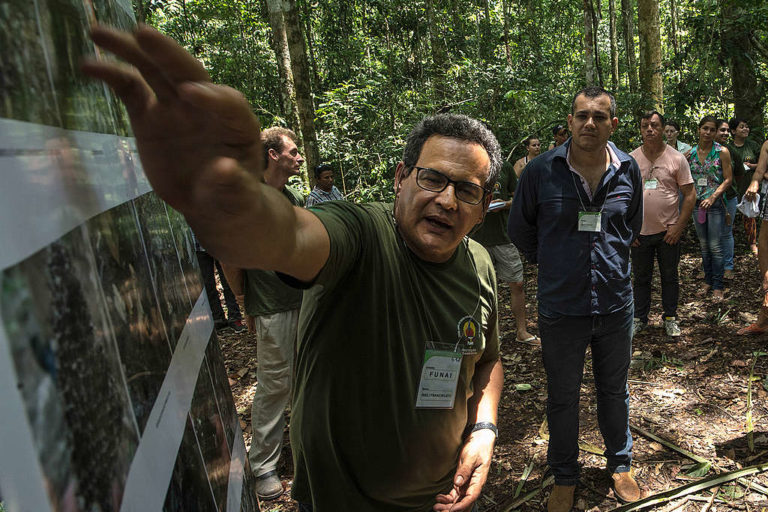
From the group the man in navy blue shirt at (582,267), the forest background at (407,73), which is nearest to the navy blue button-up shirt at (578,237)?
the man in navy blue shirt at (582,267)

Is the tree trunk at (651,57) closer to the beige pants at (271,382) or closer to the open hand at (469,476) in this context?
the beige pants at (271,382)

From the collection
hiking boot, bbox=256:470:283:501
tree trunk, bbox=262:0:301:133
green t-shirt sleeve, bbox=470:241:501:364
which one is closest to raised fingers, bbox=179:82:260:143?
green t-shirt sleeve, bbox=470:241:501:364

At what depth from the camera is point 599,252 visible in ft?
9.46

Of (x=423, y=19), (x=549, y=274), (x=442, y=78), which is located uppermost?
(x=423, y=19)

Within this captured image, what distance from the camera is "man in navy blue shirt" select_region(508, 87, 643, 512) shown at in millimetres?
2877

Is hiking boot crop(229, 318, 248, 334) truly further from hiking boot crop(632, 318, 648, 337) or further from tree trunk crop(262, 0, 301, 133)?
hiking boot crop(632, 318, 648, 337)

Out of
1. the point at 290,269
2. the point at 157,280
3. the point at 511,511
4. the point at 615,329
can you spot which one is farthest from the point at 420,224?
the point at 511,511

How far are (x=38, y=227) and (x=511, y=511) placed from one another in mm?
3298

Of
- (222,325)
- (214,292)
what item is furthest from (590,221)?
(222,325)

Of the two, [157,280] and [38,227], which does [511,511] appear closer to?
[157,280]

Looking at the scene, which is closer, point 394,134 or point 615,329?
point 615,329

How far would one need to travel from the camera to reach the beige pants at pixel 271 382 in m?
3.35

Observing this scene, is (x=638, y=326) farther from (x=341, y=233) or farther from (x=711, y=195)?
(x=341, y=233)

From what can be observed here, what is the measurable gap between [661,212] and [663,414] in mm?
2106
